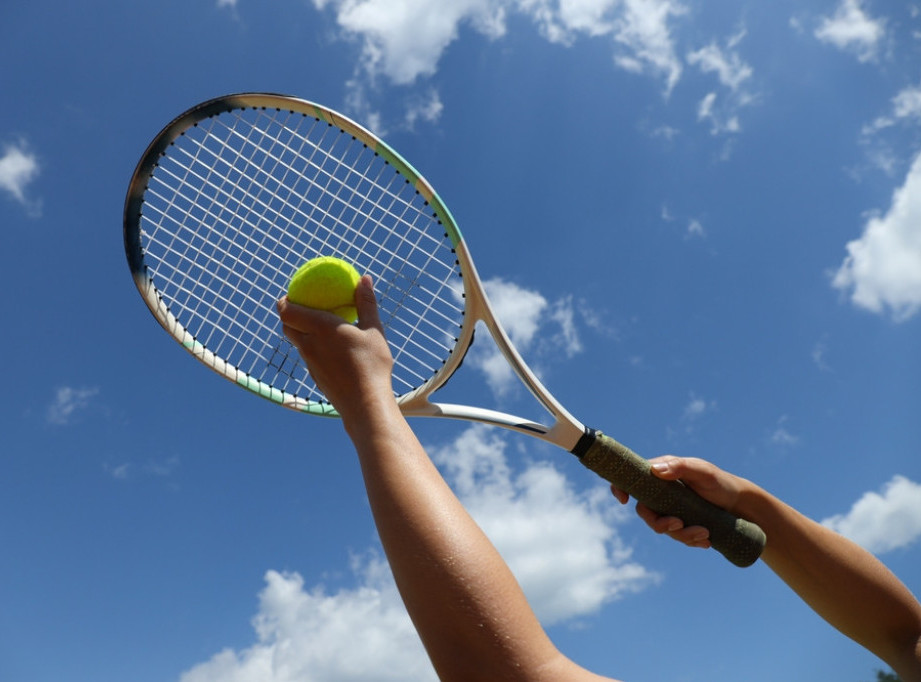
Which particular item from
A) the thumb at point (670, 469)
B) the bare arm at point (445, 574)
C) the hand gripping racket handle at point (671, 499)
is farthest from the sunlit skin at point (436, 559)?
the thumb at point (670, 469)

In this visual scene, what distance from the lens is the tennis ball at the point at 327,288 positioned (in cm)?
335

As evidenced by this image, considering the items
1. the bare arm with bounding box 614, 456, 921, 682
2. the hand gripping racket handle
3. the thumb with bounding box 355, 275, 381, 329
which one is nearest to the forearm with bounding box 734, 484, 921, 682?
the bare arm with bounding box 614, 456, 921, 682

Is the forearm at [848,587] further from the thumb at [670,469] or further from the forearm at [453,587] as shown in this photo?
the forearm at [453,587]

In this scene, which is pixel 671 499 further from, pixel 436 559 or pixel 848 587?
pixel 436 559

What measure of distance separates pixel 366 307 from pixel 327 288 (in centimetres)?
89

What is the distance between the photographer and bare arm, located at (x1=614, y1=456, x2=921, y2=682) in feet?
9.82

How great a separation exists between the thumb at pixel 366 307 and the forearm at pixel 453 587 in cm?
89

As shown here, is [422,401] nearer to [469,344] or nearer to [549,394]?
[469,344]

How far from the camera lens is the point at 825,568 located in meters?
3.20

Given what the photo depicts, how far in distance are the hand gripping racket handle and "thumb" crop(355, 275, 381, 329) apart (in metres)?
1.95

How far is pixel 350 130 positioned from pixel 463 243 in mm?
944

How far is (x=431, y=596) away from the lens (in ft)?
4.45

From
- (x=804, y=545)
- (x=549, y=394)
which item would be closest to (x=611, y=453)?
(x=549, y=394)

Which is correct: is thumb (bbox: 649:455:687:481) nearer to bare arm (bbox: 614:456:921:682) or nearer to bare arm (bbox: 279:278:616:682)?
bare arm (bbox: 614:456:921:682)
